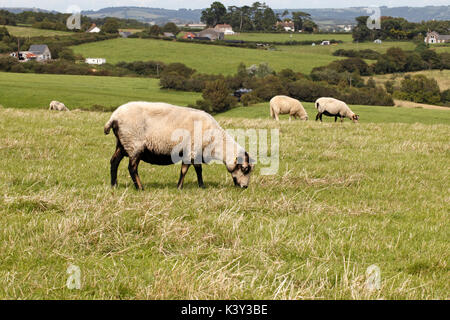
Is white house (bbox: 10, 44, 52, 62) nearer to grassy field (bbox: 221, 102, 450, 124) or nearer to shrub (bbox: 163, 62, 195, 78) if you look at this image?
shrub (bbox: 163, 62, 195, 78)

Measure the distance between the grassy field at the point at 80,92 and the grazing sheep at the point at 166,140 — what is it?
5531 centimetres

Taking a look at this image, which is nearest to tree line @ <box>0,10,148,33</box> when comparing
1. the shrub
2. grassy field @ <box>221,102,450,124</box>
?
the shrub

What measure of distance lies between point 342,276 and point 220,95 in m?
68.5

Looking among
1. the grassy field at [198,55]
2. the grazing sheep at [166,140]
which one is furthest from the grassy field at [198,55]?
the grazing sheep at [166,140]

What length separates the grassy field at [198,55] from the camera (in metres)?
117

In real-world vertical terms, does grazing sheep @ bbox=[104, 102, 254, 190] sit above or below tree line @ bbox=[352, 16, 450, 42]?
below

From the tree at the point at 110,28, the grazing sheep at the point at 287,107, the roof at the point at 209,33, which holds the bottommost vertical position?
the grazing sheep at the point at 287,107

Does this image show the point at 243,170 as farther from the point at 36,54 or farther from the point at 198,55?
the point at 198,55

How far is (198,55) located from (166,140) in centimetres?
11910

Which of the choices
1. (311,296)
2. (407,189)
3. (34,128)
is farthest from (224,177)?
(34,128)

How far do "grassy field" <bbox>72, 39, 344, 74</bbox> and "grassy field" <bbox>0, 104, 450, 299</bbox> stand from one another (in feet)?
330

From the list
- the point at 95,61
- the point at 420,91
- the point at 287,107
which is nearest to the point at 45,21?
the point at 95,61

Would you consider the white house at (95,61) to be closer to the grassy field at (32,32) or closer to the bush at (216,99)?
the grassy field at (32,32)

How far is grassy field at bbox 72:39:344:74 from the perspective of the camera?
4589 inches
